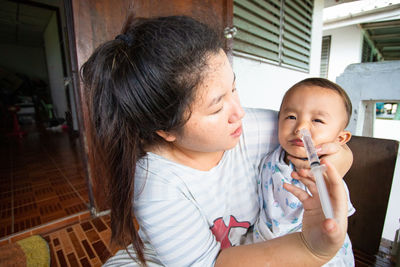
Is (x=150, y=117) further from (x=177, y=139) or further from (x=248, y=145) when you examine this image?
(x=248, y=145)

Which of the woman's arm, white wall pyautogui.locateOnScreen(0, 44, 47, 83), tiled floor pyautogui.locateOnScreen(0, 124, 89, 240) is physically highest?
white wall pyautogui.locateOnScreen(0, 44, 47, 83)

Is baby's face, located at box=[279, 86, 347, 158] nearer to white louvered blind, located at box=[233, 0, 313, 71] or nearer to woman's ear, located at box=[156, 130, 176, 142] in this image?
woman's ear, located at box=[156, 130, 176, 142]

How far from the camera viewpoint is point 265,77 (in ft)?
8.63

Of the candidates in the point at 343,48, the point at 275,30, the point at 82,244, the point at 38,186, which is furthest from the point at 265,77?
the point at 343,48

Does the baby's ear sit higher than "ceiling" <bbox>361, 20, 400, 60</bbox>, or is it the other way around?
"ceiling" <bbox>361, 20, 400, 60</bbox>

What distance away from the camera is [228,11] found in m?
1.87

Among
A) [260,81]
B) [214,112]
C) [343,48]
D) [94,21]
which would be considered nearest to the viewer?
[214,112]

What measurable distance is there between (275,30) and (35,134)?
5968 millimetres

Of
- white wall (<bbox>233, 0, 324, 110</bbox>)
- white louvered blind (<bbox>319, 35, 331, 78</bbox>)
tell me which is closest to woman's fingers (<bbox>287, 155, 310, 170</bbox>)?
white wall (<bbox>233, 0, 324, 110</bbox>)

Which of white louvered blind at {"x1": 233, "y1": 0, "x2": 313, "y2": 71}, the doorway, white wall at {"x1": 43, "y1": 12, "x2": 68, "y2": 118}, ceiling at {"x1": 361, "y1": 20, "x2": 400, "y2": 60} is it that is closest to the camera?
the doorway

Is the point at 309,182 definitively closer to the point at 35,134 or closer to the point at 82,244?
the point at 82,244

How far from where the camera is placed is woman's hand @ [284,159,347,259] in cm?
47

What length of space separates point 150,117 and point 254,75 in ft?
6.67

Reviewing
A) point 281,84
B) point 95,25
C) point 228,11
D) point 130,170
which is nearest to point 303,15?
point 281,84
